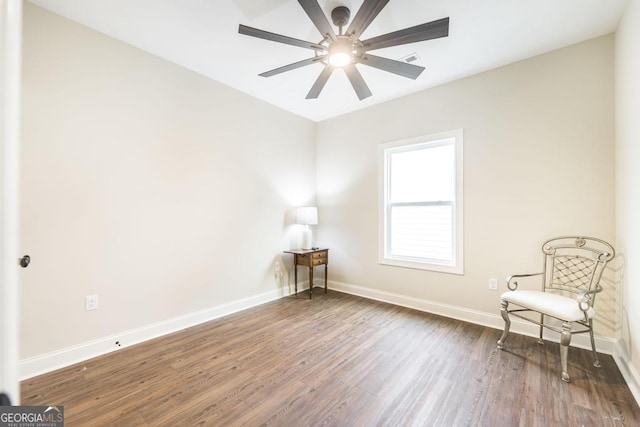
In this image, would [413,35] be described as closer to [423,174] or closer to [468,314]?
[423,174]

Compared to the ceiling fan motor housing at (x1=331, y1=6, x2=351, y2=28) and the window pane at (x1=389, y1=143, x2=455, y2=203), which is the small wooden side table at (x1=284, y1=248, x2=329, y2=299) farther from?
the ceiling fan motor housing at (x1=331, y1=6, x2=351, y2=28)

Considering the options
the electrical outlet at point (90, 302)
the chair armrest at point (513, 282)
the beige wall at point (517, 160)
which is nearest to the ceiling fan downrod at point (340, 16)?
the beige wall at point (517, 160)

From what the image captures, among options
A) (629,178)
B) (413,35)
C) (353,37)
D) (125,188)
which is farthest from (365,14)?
(125,188)

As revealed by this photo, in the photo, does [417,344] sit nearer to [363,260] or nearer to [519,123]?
[363,260]

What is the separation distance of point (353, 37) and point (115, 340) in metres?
3.19

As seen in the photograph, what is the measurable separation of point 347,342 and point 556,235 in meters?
2.21

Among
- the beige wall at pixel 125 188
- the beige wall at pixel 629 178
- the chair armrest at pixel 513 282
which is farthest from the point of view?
the chair armrest at pixel 513 282

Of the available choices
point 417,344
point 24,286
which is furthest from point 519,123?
point 24,286

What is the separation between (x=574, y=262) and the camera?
2461 mm

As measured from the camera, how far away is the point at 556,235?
8.36 ft

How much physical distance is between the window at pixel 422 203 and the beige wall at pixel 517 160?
0.10 metres

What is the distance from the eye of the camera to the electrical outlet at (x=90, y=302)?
7.44ft

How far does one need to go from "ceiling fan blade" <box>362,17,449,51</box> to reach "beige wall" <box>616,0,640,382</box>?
1.36m

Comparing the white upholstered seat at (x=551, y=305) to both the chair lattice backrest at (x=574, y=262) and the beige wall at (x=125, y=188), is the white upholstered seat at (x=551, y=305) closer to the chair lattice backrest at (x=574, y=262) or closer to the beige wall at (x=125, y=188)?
the chair lattice backrest at (x=574, y=262)
